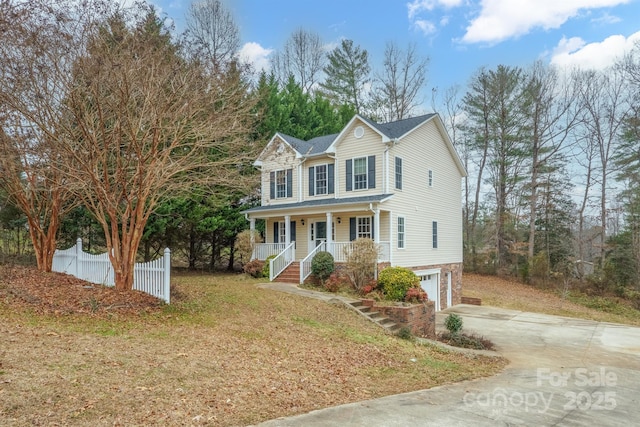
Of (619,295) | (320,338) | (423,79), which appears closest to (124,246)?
(320,338)

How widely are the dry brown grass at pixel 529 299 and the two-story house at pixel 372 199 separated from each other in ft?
9.01

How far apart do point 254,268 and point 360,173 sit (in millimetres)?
6265

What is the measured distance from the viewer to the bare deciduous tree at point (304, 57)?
1367 inches

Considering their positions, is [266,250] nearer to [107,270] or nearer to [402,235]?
[402,235]

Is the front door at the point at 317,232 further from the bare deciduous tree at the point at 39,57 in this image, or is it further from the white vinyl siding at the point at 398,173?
the bare deciduous tree at the point at 39,57

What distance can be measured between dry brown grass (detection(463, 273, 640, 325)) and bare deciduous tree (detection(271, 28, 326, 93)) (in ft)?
65.9

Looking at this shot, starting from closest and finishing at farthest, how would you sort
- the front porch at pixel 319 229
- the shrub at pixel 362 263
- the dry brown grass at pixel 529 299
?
1. the shrub at pixel 362 263
2. the front porch at pixel 319 229
3. the dry brown grass at pixel 529 299

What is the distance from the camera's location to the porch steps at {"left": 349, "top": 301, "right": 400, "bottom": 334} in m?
11.9

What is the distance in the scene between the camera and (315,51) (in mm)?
35375

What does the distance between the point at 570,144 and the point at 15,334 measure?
1261 inches

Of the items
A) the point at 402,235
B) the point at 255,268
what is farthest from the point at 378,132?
the point at 255,268

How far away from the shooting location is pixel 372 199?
16812 millimetres

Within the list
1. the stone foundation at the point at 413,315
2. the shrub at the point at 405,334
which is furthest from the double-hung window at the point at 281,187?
the shrub at the point at 405,334

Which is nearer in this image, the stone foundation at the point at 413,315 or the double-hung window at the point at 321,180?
the stone foundation at the point at 413,315
